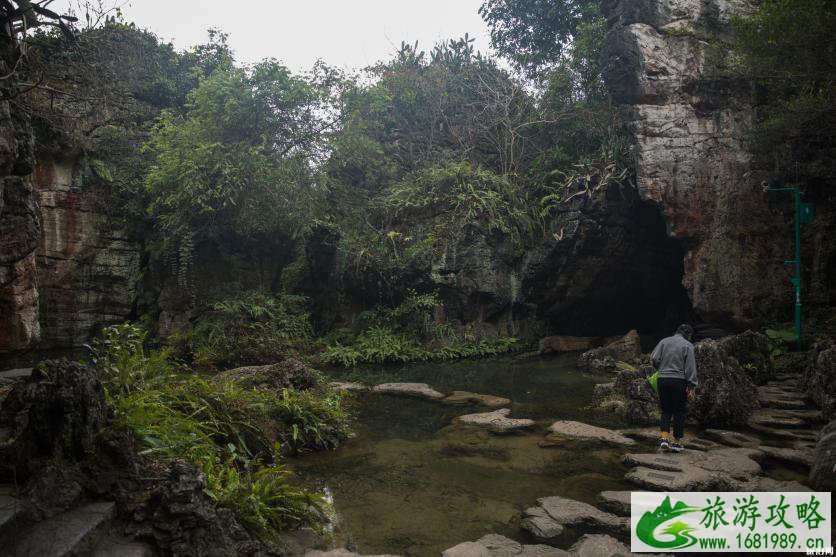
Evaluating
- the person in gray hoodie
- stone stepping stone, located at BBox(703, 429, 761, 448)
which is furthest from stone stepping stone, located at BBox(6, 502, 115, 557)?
stone stepping stone, located at BBox(703, 429, 761, 448)

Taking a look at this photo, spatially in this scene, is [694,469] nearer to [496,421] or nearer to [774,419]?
[496,421]

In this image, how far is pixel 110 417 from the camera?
12.3 feet

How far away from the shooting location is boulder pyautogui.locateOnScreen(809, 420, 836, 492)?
4.39 metres

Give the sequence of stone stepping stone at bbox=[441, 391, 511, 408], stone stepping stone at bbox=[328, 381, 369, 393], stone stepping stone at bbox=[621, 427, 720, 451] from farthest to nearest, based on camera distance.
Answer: stone stepping stone at bbox=[328, 381, 369, 393]
stone stepping stone at bbox=[441, 391, 511, 408]
stone stepping stone at bbox=[621, 427, 720, 451]

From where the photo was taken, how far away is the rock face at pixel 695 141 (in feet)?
39.8

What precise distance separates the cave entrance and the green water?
262 inches

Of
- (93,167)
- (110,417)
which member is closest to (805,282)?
(110,417)

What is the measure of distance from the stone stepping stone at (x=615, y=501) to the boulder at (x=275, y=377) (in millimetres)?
4211

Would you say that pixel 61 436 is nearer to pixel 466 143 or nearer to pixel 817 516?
pixel 817 516

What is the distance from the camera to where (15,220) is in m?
5.11

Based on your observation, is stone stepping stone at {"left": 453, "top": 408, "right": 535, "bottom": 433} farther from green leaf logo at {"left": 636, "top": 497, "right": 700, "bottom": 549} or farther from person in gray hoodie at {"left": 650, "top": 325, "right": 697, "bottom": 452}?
green leaf logo at {"left": 636, "top": 497, "right": 700, "bottom": 549}

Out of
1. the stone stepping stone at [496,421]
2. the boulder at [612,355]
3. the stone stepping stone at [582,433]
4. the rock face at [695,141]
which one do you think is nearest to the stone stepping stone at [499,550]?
the stone stepping stone at [582,433]

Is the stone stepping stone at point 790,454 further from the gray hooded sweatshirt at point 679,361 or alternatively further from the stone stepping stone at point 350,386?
the stone stepping stone at point 350,386

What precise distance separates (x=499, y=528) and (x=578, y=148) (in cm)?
1417
